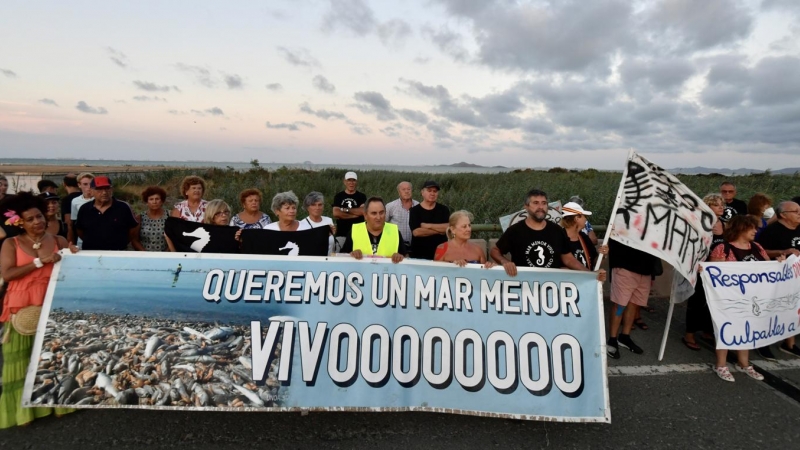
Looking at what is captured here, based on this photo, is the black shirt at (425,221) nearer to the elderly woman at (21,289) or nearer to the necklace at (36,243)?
the elderly woman at (21,289)

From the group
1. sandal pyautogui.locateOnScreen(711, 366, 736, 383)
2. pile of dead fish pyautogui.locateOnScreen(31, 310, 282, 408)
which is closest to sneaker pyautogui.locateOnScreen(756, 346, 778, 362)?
sandal pyautogui.locateOnScreen(711, 366, 736, 383)

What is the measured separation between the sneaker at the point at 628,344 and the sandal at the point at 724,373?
685 millimetres

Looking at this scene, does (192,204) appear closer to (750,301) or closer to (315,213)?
(315,213)

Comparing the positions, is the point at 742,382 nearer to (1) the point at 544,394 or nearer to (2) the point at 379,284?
(1) the point at 544,394

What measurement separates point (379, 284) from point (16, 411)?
2.89 metres

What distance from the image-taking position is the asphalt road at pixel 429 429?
2.93 metres

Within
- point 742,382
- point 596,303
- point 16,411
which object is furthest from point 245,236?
point 742,382

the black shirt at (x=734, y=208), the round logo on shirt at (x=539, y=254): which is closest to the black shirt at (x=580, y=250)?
the round logo on shirt at (x=539, y=254)

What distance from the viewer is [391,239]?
4.04 metres

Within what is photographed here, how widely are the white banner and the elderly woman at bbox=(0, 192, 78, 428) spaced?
4888 millimetres

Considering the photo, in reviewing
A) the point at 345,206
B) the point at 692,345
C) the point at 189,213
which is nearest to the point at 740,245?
the point at 692,345

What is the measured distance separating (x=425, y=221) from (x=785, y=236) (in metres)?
4.30

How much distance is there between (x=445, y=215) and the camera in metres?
5.34

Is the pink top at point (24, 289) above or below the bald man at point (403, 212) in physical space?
below
